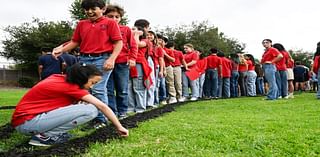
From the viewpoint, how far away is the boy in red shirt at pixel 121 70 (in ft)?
19.4

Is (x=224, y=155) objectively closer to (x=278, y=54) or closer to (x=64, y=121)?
(x=64, y=121)

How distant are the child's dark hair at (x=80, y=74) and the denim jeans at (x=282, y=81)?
8.20 m

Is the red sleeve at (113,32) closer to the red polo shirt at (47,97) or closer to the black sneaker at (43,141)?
the red polo shirt at (47,97)

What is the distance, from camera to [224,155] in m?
3.59

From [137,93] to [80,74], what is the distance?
333 centimetres

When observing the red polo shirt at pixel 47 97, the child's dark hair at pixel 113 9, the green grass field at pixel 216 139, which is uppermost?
the child's dark hair at pixel 113 9

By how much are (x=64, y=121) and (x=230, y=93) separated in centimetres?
1061

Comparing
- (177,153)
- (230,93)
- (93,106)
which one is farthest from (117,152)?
(230,93)

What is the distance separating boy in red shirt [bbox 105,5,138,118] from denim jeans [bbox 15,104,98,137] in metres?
1.67

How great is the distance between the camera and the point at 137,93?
24.1 feet

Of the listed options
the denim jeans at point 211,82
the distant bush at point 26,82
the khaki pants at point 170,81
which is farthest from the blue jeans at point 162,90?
the distant bush at point 26,82

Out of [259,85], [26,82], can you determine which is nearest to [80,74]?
[259,85]

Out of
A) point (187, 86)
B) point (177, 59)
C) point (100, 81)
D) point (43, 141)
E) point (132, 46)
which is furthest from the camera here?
point (187, 86)

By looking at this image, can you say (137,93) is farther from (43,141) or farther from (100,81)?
(43,141)
